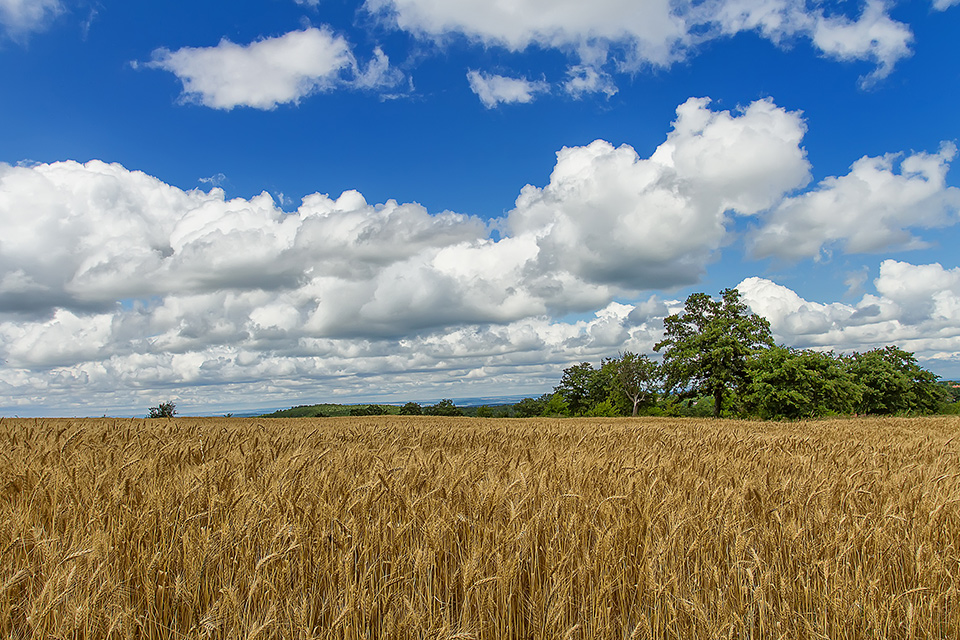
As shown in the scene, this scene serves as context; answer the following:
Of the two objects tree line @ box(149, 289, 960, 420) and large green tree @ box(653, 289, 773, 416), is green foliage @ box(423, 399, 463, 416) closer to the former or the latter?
tree line @ box(149, 289, 960, 420)

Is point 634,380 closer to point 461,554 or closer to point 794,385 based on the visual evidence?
point 794,385

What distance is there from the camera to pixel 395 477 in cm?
484

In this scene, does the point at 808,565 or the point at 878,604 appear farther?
the point at 808,565

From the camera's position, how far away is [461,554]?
141 inches

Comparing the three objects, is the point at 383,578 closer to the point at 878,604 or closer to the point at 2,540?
the point at 2,540

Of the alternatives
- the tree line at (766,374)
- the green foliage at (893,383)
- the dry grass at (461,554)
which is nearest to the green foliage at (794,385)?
the tree line at (766,374)

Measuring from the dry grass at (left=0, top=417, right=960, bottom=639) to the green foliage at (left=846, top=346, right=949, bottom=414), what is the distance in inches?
2403

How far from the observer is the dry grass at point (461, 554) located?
115 inches

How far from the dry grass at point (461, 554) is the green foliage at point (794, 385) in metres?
41.5

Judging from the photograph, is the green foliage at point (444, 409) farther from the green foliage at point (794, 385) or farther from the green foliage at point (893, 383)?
the green foliage at point (893, 383)

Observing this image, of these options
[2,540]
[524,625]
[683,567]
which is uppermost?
[2,540]

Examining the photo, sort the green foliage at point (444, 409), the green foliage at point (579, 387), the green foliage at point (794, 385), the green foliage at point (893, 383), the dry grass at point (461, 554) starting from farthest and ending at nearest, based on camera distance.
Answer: the green foliage at point (579, 387)
the green foliage at point (444, 409)
the green foliage at point (893, 383)
the green foliage at point (794, 385)
the dry grass at point (461, 554)

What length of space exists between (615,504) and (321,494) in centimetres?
219

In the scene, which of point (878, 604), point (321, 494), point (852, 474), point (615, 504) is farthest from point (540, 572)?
point (852, 474)
